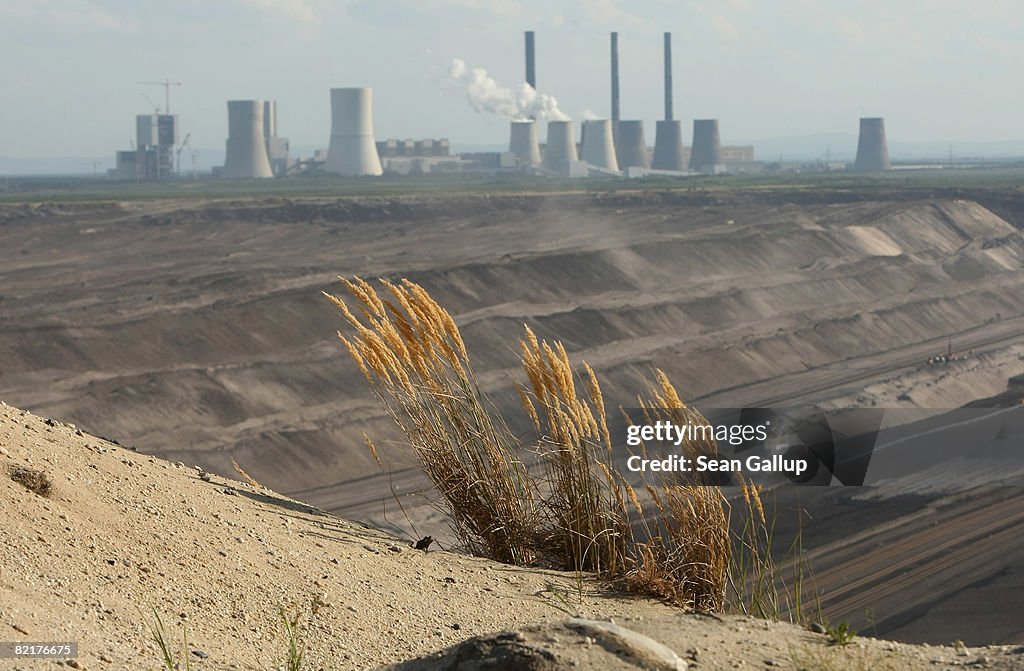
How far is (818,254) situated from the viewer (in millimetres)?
57156

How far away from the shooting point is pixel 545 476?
6.84 m

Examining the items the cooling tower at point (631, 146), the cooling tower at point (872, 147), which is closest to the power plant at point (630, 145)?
the cooling tower at point (631, 146)

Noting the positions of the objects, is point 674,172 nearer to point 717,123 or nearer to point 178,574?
point 717,123

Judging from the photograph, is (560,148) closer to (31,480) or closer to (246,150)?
(246,150)

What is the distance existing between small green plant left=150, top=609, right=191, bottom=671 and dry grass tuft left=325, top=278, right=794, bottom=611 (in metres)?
1.78

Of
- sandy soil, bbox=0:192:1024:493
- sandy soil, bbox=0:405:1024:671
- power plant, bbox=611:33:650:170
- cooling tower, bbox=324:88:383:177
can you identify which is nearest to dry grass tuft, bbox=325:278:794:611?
sandy soil, bbox=0:405:1024:671

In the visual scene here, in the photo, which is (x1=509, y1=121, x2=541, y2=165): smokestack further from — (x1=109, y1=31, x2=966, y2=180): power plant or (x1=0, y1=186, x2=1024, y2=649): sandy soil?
(x1=0, y1=186, x2=1024, y2=649): sandy soil

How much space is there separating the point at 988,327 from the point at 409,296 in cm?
4397

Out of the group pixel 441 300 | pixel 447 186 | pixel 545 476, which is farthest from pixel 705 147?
pixel 545 476

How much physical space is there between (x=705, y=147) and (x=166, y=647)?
148 m

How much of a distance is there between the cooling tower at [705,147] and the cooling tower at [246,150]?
49.1 m

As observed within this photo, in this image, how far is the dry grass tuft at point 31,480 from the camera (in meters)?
5.70

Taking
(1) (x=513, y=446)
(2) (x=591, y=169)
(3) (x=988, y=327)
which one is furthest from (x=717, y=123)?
(1) (x=513, y=446)

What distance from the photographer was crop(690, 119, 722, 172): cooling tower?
488ft
